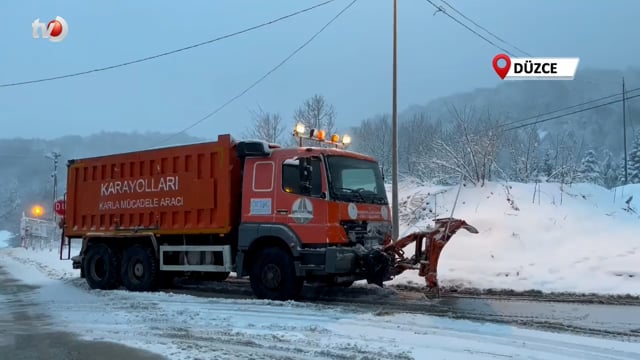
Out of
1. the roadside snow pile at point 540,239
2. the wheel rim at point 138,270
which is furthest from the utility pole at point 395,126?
the wheel rim at point 138,270

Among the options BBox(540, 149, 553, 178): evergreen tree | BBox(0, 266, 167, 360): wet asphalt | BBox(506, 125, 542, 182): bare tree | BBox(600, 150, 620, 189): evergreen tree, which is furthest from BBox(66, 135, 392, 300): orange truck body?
BBox(600, 150, 620, 189): evergreen tree

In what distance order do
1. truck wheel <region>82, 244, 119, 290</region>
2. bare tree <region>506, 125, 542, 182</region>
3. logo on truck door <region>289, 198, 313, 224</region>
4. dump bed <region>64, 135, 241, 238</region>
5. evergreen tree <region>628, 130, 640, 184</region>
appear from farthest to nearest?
evergreen tree <region>628, 130, 640, 184</region>
bare tree <region>506, 125, 542, 182</region>
truck wheel <region>82, 244, 119, 290</region>
dump bed <region>64, 135, 241, 238</region>
logo on truck door <region>289, 198, 313, 224</region>

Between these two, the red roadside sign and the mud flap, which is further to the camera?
the red roadside sign

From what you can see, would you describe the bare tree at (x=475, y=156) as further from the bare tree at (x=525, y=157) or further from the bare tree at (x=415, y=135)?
the bare tree at (x=415, y=135)

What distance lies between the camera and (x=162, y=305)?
1130cm

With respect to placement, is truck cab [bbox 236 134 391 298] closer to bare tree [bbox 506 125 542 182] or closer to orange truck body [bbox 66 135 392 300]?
orange truck body [bbox 66 135 392 300]

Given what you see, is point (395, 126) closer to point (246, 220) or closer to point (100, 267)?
point (246, 220)

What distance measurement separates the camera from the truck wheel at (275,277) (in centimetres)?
1130

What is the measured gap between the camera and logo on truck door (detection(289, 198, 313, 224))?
11094mm

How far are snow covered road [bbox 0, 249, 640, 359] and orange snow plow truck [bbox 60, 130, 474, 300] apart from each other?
918 mm

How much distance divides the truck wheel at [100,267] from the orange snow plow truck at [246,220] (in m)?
0.02

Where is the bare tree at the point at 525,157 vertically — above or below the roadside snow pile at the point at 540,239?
above

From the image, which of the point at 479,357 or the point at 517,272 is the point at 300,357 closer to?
the point at 479,357

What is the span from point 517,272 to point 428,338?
23.5 ft
